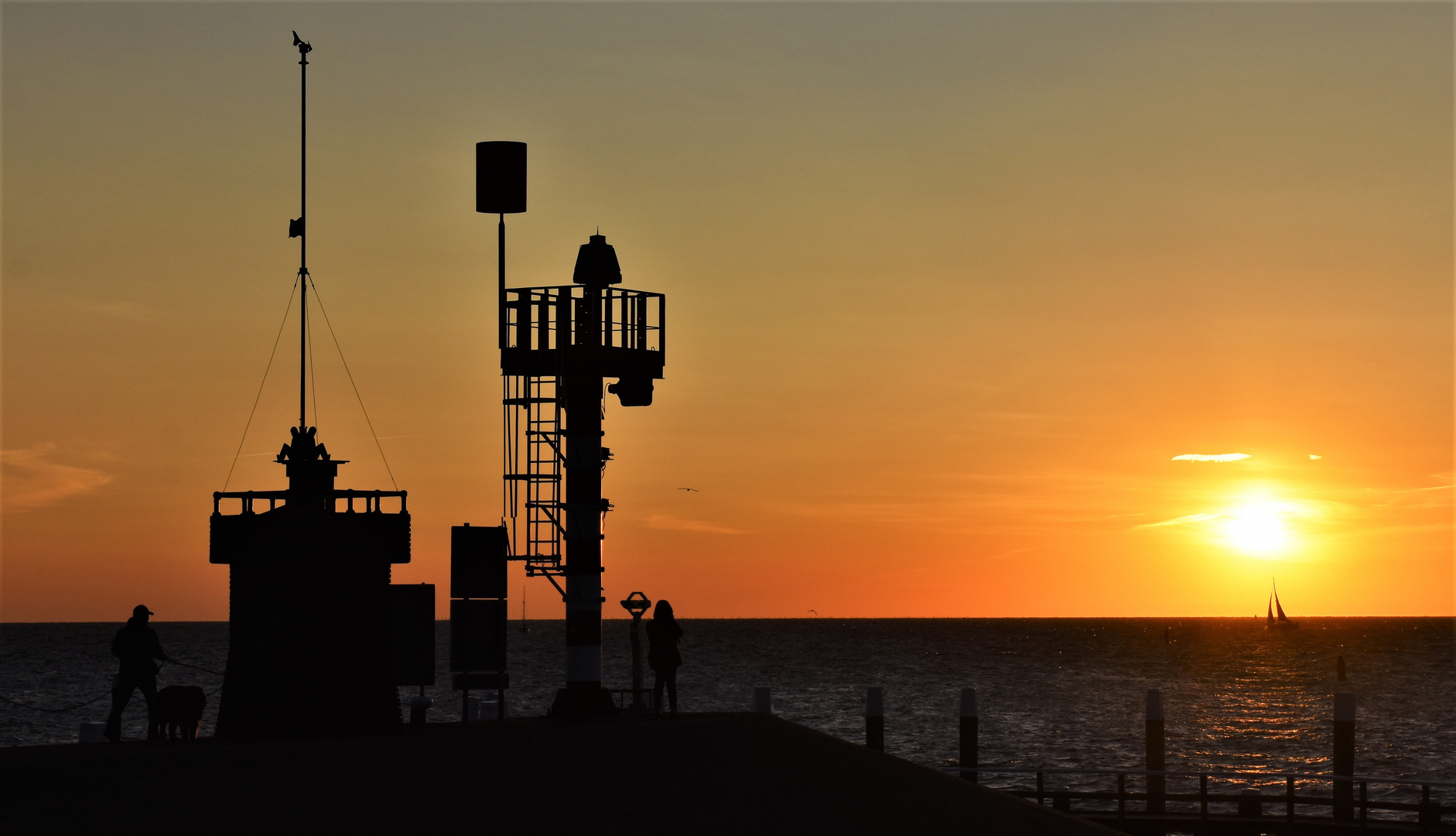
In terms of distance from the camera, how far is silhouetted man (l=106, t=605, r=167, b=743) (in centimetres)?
2481

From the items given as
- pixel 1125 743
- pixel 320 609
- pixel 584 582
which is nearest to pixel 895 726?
pixel 1125 743

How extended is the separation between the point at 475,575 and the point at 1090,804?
78.3 ft

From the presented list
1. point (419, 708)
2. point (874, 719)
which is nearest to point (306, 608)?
point (419, 708)

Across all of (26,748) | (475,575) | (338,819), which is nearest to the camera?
(338,819)

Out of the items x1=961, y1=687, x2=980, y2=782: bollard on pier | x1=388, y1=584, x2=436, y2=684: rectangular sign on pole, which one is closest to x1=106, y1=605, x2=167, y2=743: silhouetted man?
x1=388, y1=584, x2=436, y2=684: rectangular sign on pole

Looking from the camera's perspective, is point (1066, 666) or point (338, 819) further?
point (1066, 666)

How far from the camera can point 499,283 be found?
107 ft

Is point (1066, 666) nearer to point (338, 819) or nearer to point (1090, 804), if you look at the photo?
point (1090, 804)

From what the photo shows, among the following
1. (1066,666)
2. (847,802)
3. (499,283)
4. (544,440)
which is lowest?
(1066,666)

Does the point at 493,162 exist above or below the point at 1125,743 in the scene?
above

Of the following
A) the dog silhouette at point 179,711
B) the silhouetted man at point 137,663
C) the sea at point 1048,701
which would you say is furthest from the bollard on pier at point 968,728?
the silhouetted man at point 137,663

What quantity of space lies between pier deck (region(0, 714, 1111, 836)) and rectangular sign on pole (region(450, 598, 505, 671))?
4492 mm

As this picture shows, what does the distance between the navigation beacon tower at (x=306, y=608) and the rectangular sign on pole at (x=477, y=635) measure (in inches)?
138

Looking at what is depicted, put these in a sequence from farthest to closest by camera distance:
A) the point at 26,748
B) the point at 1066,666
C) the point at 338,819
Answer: the point at 1066,666, the point at 26,748, the point at 338,819
